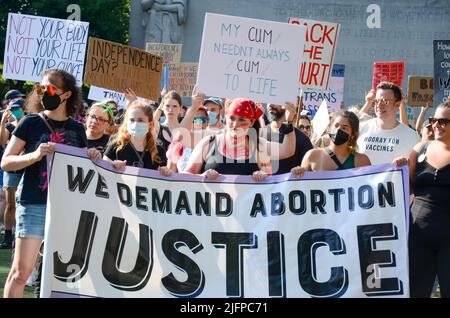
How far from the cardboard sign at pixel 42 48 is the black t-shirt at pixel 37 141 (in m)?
5.62

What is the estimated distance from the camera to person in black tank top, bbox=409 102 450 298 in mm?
6500

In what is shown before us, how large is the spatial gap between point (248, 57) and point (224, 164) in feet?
6.71

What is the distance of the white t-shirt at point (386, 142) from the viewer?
24.9 ft

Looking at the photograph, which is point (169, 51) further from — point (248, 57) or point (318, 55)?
point (248, 57)

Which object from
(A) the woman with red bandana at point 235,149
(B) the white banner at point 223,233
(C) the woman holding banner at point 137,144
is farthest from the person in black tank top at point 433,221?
(C) the woman holding banner at point 137,144

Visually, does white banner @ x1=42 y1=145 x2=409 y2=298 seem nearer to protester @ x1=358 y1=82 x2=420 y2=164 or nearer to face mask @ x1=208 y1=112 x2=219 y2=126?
protester @ x1=358 y1=82 x2=420 y2=164

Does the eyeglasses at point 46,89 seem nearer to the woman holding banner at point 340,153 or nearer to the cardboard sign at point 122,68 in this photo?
the woman holding banner at point 340,153

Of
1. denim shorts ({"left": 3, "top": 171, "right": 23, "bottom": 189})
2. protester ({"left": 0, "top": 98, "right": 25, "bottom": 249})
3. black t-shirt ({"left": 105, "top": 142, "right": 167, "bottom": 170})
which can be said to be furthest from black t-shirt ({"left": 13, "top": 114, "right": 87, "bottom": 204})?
denim shorts ({"left": 3, "top": 171, "right": 23, "bottom": 189})

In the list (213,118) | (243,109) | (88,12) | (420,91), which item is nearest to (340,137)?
(243,109)

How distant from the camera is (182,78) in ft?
47.0

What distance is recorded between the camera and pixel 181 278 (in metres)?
6.55

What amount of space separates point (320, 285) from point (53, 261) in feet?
5.59
